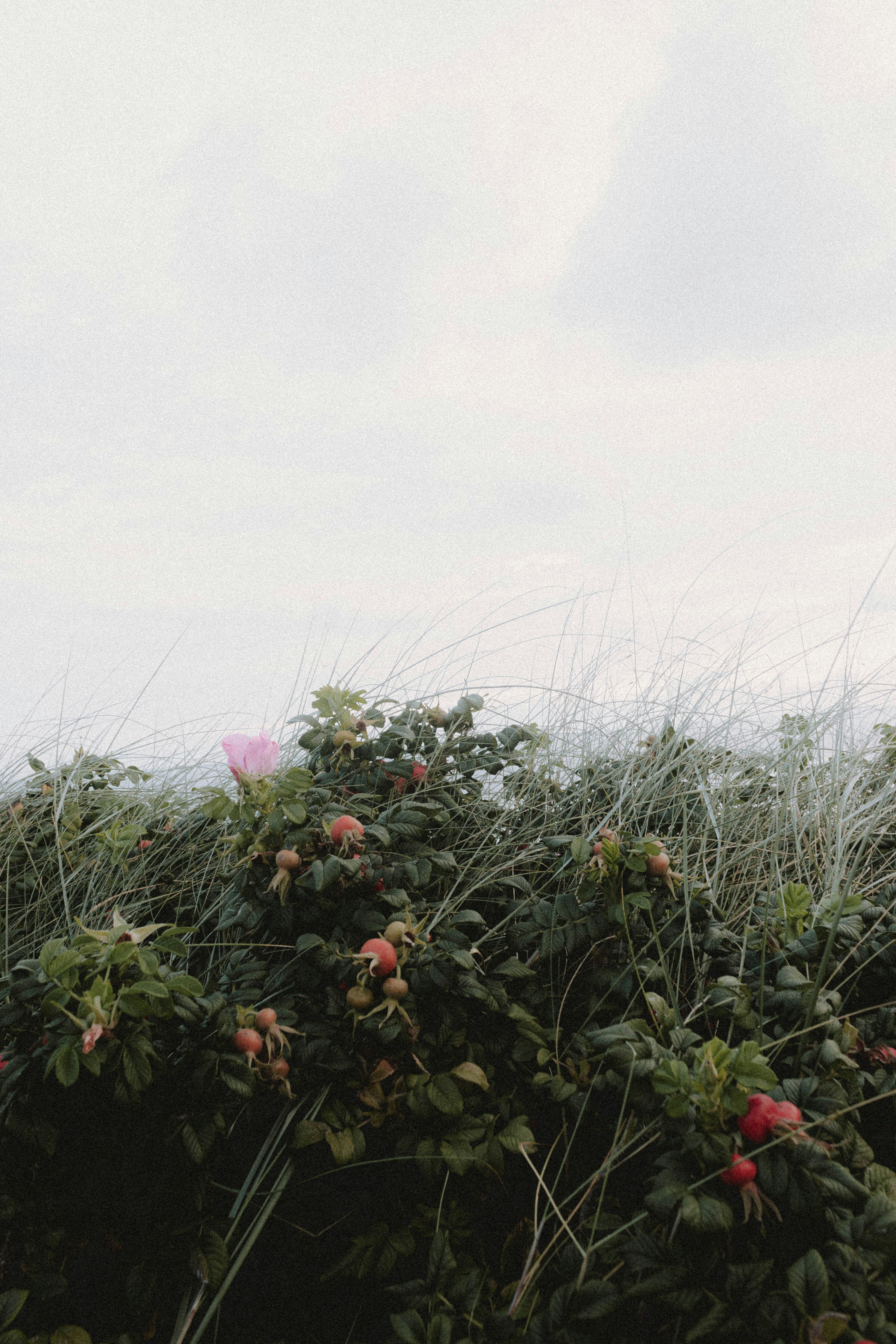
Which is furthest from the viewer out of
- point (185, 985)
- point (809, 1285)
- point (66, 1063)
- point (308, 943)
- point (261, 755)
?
point (261, 755)

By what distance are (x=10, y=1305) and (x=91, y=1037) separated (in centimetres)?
35

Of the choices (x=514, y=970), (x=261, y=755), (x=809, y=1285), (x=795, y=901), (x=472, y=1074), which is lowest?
(x=809, y=1285)

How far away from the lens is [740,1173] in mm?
952

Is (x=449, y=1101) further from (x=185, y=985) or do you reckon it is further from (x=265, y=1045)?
(x=185, y=985)

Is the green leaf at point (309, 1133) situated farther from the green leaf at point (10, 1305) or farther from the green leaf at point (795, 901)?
the green leaf at point (795, 901)

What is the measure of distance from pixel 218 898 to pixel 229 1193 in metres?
0.57

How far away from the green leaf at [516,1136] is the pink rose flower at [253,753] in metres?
0.76

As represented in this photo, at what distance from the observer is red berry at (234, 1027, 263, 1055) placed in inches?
43.6

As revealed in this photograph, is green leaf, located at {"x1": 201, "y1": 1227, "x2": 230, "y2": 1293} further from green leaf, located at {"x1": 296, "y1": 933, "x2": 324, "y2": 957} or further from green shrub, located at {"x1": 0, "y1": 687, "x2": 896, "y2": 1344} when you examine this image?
green leaf, located at {"x1": 296, "y1": 933, "x2": 324, "y2": 957}

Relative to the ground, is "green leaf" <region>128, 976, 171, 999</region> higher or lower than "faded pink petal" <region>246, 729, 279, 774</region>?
lower

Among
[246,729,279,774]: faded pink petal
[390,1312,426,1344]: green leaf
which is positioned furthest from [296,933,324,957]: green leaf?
A: [390,1312,426,1344]: green leaf

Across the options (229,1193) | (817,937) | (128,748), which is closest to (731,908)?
(817,937)

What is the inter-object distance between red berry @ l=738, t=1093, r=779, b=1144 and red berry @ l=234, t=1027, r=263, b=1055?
0.67 meters

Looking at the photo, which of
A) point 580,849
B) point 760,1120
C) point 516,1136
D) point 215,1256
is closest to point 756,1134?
point 760,1120
